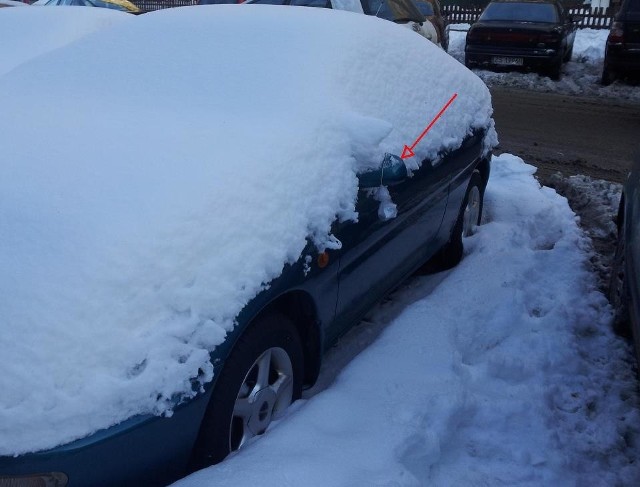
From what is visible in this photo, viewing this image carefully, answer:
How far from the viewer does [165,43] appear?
3.59 m

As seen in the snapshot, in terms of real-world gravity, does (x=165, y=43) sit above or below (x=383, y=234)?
above

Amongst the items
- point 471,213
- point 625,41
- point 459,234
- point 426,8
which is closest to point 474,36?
point 426,8

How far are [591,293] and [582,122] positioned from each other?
6507mm

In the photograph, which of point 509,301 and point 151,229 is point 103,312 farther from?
point 509,301

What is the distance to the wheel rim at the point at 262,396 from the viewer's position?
2.46 metres

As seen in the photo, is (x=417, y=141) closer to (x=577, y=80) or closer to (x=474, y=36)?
(x=474, y=36)

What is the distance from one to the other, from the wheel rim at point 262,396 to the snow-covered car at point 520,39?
40.1 ft

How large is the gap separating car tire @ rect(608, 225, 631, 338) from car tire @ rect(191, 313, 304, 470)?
1.75 m

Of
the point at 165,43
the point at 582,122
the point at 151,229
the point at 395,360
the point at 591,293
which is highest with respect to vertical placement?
the point at 165,43

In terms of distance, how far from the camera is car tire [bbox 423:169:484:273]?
4480mm

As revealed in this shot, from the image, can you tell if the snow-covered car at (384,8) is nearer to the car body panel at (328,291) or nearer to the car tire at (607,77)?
the car tire at (607,77)

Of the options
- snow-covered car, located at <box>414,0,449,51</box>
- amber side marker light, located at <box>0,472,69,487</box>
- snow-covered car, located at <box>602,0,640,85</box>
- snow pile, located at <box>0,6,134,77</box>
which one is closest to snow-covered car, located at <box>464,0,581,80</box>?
snow-covered car, located at <box>414,0,449,51</box>

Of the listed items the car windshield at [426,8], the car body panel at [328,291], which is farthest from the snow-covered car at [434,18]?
the car body panel at [328,291]

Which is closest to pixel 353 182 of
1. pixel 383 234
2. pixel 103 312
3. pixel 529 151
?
pixel 383 234
